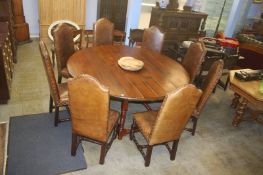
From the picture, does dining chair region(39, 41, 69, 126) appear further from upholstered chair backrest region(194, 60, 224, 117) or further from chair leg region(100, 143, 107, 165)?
upholstered chair backrest region(194, 60, 224, 117)

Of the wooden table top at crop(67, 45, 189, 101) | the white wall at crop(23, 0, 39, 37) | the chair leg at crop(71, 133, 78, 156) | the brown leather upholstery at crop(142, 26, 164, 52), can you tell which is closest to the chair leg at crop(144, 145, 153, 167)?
the wooden table top at crop(67, 45, 189, 101)

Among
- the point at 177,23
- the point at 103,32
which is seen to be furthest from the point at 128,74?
the point at 177,23

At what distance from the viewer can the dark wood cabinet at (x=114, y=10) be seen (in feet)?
16.9

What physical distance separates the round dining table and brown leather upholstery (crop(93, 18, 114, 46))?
508mm

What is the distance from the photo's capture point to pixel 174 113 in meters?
1.88

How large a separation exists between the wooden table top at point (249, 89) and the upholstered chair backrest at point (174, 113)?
126 cm

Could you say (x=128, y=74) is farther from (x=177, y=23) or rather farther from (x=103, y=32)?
(x=177, y=23)

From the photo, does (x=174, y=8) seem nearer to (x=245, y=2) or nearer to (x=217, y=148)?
(x=245, y=2)

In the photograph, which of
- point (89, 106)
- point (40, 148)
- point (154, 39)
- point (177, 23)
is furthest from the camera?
point (177, 23)

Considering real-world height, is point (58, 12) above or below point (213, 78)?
above

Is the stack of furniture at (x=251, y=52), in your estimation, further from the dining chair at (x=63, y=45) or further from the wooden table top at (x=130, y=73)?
the dining chair at (x=63, y=45)

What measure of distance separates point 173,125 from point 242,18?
17.5ft

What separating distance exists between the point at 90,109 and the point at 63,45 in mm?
1399

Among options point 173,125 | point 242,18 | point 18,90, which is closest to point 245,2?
point 242,18
